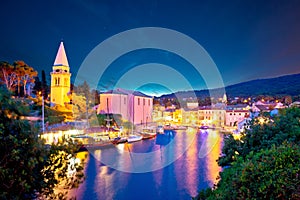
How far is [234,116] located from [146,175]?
75.6 feet

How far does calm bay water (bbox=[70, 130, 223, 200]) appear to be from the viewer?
812 centimetres

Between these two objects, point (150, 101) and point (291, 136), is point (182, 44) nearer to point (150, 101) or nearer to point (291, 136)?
point (150, 101)

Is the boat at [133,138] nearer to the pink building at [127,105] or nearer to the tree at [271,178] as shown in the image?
the pink building at [127,105]

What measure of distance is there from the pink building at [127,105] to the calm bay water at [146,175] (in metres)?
7.42

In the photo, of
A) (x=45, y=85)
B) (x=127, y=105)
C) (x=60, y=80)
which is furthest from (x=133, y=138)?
(x=45, y=85)

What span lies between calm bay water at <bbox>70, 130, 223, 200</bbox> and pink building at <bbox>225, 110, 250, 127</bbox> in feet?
51.2

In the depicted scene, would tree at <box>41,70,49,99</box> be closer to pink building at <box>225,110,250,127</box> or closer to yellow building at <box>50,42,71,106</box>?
yellow building at <box>50,42,71,106</box>

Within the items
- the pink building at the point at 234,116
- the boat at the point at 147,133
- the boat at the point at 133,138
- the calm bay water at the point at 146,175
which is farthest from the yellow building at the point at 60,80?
the pink building at the point at 234,116

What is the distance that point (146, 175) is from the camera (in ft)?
33.9

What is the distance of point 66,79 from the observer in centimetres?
1936

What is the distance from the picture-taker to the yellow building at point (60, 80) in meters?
18.8

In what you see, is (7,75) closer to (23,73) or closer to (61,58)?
(23,73)

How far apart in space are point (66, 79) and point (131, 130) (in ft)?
25.5

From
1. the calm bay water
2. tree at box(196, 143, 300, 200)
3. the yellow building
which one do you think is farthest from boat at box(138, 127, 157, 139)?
tree at box(196, 143, 300, 200)
